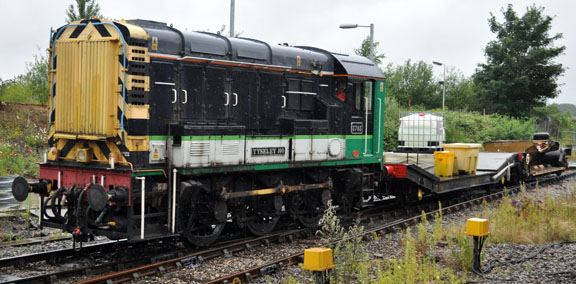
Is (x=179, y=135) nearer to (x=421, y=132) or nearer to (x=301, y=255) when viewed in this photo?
(x=301, y=255)

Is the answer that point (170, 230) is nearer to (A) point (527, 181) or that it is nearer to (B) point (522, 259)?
(B) point (522, 259)

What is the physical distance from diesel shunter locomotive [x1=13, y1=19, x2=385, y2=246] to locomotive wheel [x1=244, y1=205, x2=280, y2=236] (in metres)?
0.02

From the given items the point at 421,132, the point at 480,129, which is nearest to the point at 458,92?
the point at 480,129

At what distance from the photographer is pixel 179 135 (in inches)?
364

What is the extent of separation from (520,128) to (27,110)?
1091 inches

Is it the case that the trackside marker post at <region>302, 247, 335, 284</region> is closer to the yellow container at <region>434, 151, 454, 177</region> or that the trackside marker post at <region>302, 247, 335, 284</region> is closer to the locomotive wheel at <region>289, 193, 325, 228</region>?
the locomotive wheel at <region>289, 193, 325, 228</region>

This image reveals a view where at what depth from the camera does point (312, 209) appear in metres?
12.1

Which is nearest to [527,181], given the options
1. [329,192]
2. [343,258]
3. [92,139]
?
[329,192]

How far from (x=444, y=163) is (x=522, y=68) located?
95.3 ft

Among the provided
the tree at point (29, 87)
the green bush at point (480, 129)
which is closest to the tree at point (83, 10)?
the tree at point (29, 87)

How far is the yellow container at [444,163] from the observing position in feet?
51.8

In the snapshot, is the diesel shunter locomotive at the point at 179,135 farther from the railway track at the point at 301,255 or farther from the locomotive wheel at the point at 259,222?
the railway track at the point at 301,255

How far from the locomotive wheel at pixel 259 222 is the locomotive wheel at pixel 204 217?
92 cm

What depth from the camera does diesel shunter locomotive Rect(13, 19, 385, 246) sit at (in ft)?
28.9
